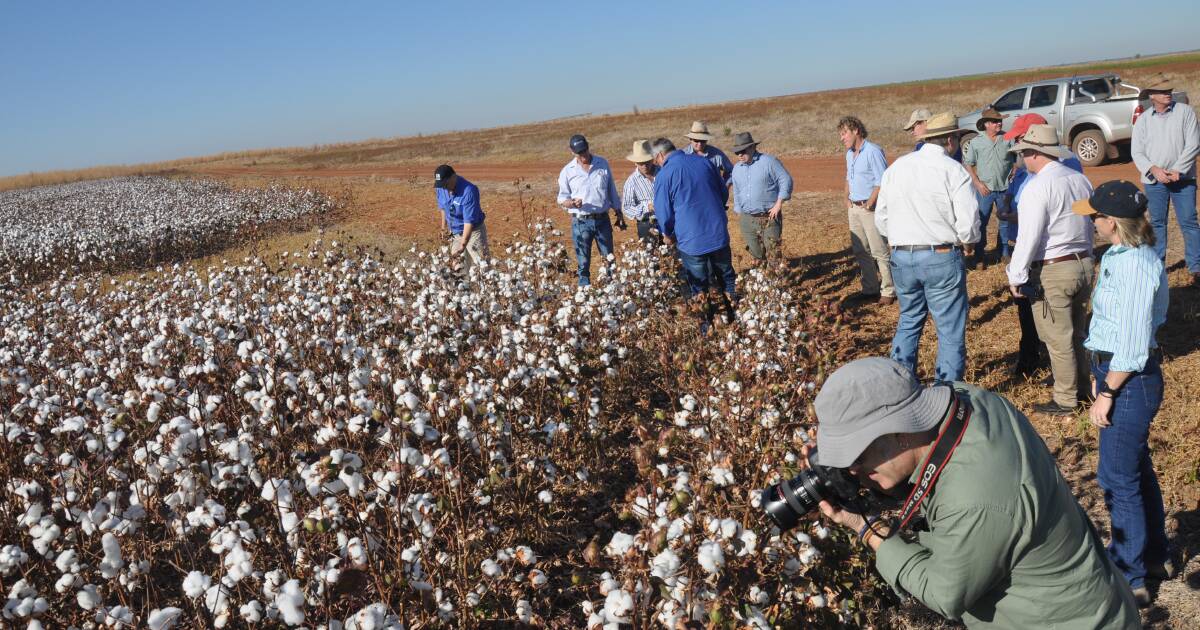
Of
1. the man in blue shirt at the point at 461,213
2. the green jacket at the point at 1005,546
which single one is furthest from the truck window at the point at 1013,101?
the green jacket at the point at 1005,546

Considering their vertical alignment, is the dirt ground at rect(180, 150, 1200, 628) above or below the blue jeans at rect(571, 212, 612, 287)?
below

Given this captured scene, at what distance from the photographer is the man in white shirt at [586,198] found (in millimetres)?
8594

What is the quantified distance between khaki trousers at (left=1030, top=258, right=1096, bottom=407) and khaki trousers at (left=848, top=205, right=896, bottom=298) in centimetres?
264

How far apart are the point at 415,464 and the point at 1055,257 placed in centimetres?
419

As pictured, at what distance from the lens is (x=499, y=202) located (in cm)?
1975

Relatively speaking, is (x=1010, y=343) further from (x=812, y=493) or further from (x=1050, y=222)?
(x=812, y=493)

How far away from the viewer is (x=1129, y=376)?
3117 millimetres

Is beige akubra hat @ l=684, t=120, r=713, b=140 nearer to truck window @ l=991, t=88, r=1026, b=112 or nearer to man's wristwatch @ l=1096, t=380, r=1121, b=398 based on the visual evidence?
man's wristwatch @ l=1096, t=380, r=1121, b=398

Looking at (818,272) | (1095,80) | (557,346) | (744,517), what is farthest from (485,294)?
(1095,80)

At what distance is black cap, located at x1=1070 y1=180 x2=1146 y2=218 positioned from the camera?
3211 millimetres

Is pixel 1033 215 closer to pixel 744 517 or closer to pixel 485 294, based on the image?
pixel 744 517

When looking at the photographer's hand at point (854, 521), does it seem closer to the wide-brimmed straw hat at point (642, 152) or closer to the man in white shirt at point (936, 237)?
the man in white shirt at point (936, 237)

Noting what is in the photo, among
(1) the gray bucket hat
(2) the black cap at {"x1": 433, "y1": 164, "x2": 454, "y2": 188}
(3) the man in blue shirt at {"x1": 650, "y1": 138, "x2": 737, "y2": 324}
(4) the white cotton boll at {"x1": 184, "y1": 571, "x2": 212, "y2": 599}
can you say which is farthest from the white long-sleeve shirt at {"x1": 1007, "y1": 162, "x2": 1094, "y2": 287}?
(2) the black cap at {"x1": 433, "y1": 164, "x2": 454, "y2": 188}

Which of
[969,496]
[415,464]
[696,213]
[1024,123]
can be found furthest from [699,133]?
[969,496]
